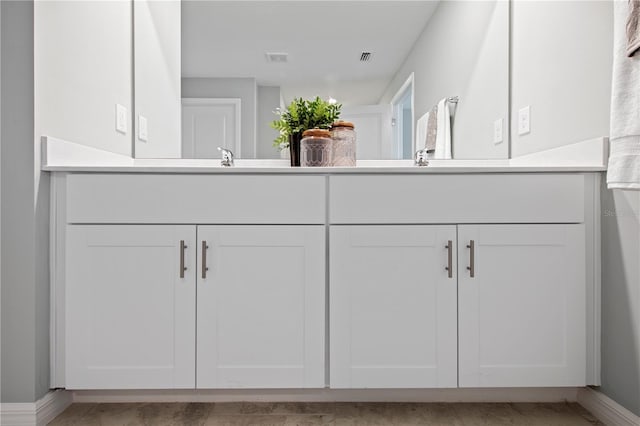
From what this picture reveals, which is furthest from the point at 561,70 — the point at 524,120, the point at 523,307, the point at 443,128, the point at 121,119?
the point at 121,119

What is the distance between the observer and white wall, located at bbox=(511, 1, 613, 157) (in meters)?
1.47

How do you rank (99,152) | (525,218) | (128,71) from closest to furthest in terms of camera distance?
(525,218), (99,152), (128,71)

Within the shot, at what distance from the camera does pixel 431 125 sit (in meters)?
2.02

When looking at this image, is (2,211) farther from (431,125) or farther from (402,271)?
(431,125)

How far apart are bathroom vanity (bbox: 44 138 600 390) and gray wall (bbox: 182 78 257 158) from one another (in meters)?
0.53

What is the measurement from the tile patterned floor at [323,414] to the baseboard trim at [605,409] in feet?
0.09

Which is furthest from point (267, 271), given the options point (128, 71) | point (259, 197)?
point (128, 71)

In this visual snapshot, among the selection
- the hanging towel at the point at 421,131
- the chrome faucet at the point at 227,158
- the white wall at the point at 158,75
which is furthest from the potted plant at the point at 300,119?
the white wall at the point at 158,75

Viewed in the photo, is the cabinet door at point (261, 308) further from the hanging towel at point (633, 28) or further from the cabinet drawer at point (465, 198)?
the hanging towel at point (633, 28)

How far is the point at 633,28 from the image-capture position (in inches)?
49.3

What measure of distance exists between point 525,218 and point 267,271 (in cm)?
93

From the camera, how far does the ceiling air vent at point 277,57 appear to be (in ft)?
6.55

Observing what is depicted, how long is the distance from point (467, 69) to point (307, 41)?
0.78 m

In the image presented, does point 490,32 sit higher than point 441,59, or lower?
higher
